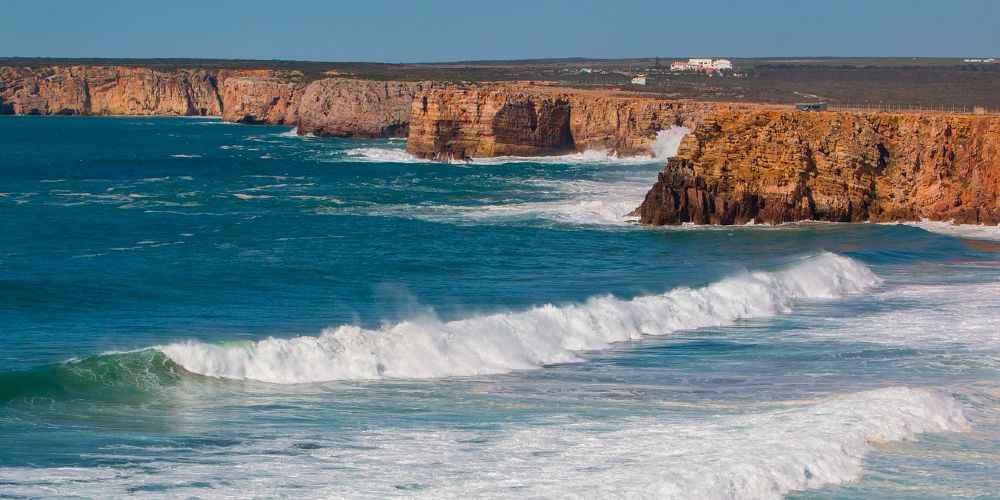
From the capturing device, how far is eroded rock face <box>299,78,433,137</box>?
10825cm

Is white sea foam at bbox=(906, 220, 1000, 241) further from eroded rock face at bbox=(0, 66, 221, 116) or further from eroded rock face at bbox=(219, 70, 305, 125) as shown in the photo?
eroded rock face at bbox=(0, 66, 221, 116)

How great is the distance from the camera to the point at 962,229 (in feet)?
136

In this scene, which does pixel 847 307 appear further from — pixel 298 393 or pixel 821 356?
pixel 298 393

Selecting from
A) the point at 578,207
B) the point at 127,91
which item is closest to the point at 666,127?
the point at 578,207

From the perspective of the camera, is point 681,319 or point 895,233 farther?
point 895,233

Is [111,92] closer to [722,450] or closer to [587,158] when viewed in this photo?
[587,158]

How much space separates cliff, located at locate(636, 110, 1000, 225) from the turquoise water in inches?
67.1

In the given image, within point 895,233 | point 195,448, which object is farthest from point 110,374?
point 895,233

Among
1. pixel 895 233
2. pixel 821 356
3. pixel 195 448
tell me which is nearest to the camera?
pixel 195 448

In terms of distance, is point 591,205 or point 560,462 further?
point 591,205

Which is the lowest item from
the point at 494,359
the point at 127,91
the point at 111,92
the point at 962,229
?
the point at 111,92

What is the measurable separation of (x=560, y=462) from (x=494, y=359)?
6781 millimetres

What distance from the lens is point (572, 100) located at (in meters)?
82.1

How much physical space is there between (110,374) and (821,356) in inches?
435
